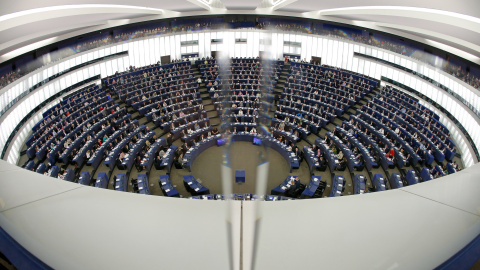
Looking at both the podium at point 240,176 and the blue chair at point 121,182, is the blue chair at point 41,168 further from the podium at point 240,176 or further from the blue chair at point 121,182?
the podium at point 240,176

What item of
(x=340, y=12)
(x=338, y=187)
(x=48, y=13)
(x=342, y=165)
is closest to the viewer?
(x=48, y=13)

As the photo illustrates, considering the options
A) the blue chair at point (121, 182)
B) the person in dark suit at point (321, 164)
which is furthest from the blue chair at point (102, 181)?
the person in dark suit at point (321, 164)

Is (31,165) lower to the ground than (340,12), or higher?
lower

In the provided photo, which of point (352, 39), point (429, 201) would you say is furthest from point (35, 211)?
point (352, 39)

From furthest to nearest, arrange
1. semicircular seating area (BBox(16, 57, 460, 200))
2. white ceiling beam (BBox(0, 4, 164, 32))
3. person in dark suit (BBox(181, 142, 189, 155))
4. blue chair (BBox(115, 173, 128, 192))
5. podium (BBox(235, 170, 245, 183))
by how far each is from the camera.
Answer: person in dark suit (BBox(181, 142, 189, 155)), semicircular seating area (BBox(16, 57, 460, 200)), blue chair (BBox(115, 173, 128, 192)), podium (BBox(235, 170, 245, 183)), white ceiling beam (BBox(0, 4, 164, 32))

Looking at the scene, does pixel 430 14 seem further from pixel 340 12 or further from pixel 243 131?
pixel 243 131

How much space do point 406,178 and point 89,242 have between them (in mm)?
16554

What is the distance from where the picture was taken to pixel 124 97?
23.2 m

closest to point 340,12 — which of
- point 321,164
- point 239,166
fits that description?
point 321,164

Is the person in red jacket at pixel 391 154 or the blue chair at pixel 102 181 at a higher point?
the person in red jacket at pixel 391 154

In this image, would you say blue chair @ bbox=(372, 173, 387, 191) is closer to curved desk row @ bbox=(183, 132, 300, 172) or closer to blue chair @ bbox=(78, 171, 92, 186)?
curved desk row @ bbox=(183, 132, 300, 172)

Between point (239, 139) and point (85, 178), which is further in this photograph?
point (239, 139)

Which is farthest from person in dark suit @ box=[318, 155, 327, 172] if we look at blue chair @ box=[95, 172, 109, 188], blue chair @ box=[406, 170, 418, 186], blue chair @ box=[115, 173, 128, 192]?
blue chair @ box=[95, 172, 109, 188]

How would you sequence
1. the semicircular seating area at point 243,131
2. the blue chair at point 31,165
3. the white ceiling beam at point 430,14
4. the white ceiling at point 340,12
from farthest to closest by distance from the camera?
the semicircular seating area at point 243,131 → the blue chair at point 31,165 → the white ceiling beam at point 430,14 → the white ceiling at point 340,12
